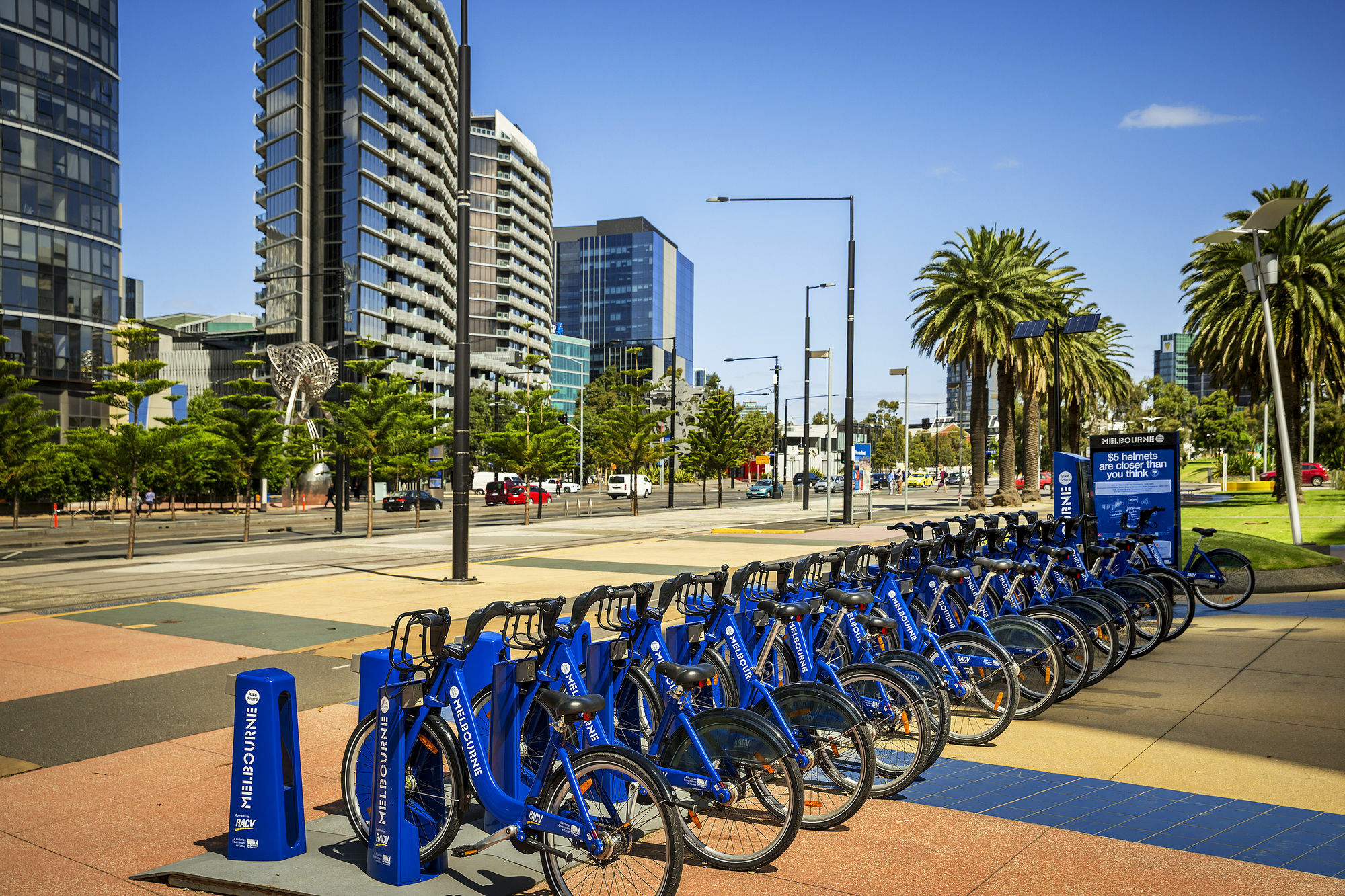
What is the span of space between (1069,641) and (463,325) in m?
10.6

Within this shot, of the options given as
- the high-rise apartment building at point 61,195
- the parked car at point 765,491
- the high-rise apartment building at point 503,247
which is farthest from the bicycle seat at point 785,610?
the high-rise apartment building at point 503,247

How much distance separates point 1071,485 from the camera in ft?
50.3

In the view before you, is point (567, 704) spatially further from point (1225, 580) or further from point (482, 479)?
point (482, 479)

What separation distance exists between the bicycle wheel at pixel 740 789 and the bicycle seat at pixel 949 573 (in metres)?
3.15

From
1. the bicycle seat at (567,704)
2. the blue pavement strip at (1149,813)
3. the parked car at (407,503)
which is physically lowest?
the parked car at (407,503)

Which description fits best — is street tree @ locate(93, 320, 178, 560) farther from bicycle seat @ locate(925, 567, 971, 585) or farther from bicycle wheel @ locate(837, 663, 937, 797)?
bicycle wheel @ locate(837, 663, 937, 797)

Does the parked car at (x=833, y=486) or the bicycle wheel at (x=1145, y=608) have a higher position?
the bicycle wheel at (x=1145, y=608)

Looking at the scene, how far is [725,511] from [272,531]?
19952mm

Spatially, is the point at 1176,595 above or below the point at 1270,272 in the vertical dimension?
below

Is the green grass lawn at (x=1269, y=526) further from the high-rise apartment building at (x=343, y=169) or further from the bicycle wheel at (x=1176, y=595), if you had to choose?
the high-rise apartment building at (x=343, y=169)

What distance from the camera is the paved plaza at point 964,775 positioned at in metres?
4.50

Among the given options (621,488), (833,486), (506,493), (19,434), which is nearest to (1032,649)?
(19,434)

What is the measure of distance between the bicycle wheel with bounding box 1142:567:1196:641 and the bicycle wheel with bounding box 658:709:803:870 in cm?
682

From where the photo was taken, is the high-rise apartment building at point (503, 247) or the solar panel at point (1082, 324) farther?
the high-rise apartment building at point (503, 247)
